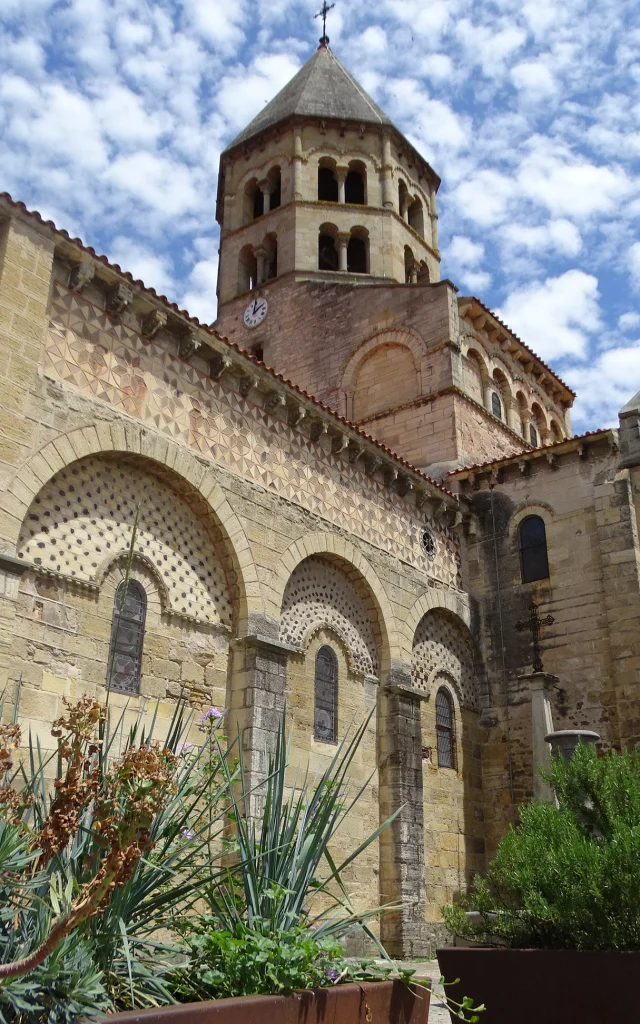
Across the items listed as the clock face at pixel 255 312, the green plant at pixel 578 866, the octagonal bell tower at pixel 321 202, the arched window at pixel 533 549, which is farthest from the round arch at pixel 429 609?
the clock face at pixel 255 312

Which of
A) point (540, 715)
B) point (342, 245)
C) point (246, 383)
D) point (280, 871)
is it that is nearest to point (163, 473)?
point (246, 383)

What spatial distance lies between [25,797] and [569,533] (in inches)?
536

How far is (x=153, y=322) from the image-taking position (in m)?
10.7

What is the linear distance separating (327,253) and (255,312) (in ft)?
9.17

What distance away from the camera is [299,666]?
12.0 meters

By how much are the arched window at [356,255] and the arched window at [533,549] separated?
30.4 feet

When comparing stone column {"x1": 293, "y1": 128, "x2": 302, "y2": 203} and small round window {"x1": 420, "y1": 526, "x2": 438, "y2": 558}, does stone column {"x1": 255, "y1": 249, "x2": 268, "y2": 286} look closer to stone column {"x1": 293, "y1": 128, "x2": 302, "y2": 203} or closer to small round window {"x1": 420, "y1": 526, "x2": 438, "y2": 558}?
stone column {"x1": 293, "y1": 128, "x2": 302, "y2": 203}

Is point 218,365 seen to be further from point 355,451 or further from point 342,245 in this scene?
point 342,245

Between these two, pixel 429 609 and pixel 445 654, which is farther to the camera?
pixel 445 654

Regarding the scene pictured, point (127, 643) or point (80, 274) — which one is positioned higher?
point (80, 274)

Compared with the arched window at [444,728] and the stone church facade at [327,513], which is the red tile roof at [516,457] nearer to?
the stone church facade at [327,513]

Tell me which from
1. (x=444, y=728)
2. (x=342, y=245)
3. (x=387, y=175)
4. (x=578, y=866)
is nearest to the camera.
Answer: (x=578, y=866)

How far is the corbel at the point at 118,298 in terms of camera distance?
10211 mm

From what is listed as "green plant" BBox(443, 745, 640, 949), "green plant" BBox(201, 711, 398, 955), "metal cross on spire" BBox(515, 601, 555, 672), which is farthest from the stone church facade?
"green plant" BBox(443, 745, 640, 949)
